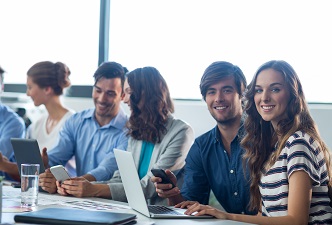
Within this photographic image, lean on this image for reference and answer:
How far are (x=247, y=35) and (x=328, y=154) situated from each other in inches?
63.3

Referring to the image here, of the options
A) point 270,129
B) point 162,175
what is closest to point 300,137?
point 270,129

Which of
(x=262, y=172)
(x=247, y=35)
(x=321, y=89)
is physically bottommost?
(x=262, y=172)

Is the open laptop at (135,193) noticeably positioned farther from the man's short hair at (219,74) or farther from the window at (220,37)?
the window at (220,37)

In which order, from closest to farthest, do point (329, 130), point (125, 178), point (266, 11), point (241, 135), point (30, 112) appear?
point (125, 178)
point (241, 135)
point (329, 130)
point (266, 11)
point (30, 112)

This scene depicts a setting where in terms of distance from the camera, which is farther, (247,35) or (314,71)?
(247,35)

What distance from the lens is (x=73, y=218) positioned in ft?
6.98

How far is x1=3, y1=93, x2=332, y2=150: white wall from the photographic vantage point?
3.58 metres

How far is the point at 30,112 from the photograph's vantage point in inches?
215

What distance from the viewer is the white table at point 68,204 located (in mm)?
2322

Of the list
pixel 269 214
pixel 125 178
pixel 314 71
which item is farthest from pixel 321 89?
pixel 125 178

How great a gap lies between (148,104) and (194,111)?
0.73 m

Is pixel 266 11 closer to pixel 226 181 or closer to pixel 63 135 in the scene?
pixel 226 181

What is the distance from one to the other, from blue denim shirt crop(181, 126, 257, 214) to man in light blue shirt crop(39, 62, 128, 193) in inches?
27.1

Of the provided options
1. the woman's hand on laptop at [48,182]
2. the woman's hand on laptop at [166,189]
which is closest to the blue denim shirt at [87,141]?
the woman's hand on laptop at [48,182]
